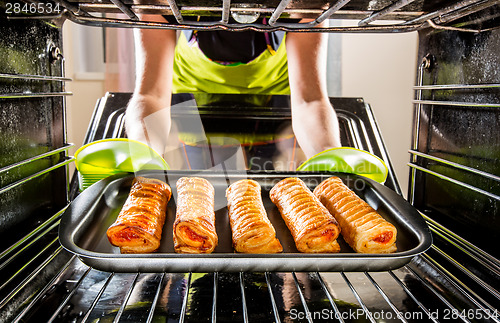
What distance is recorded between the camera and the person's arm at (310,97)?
169cm

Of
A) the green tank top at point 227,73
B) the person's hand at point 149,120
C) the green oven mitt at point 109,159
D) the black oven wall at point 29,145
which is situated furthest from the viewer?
the green tank top at point 227,73

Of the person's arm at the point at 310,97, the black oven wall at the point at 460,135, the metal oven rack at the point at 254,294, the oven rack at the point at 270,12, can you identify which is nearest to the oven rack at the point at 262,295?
the metal oven rack at the point at 254,294

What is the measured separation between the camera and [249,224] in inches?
39.9

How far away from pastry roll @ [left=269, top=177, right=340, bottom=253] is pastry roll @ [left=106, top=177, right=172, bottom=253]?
0.35m

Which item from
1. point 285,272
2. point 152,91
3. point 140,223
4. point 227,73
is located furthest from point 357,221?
point 227,73

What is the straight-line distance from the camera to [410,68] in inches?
134

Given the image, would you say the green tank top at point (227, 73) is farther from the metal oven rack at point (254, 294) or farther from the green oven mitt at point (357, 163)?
the metal oven rack at point (254, 294)

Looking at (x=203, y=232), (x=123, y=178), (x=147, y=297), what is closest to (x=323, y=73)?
(x=123, y=178)

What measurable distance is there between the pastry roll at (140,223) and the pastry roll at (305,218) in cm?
35

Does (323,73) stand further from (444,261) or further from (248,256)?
(248,256)

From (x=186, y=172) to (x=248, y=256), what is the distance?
663 mm

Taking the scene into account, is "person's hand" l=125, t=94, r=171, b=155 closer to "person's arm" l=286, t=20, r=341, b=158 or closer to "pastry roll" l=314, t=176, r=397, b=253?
"person's arm" l=286, t=20, r=341, b=158

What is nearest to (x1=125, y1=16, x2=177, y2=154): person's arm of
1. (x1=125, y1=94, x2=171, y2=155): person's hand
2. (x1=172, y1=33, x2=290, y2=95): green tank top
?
(x1=125, y1=94, x2=171, y2=155): person's hand

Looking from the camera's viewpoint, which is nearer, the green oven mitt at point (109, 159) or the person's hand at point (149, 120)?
the green oven mitt at point (109, 159)
